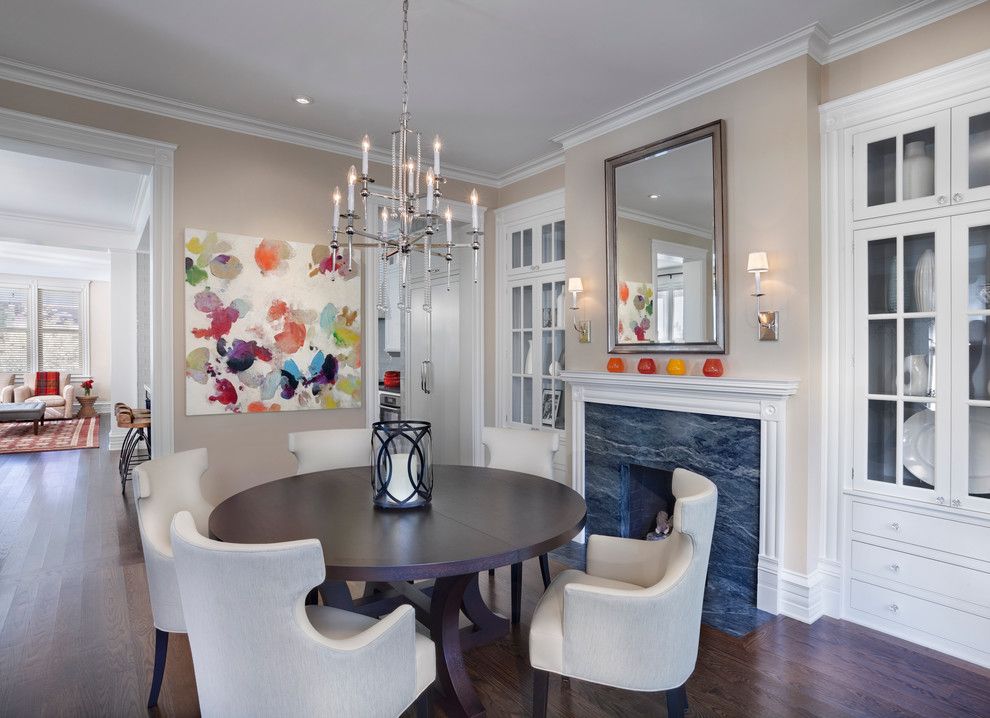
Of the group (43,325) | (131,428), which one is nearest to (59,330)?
(43,325)

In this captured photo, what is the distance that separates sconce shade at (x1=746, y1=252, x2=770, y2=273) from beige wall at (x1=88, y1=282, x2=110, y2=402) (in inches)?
465

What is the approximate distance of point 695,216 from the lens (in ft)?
10.4

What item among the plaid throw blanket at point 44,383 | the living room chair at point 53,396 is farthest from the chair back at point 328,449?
the plaid throw blanket at point 44,383

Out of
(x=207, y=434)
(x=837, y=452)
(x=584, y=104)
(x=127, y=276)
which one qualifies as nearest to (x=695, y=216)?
(x=584, y=104)

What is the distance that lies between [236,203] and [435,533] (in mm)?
2922

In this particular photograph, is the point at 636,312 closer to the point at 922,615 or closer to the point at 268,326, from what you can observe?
the point at 922,615

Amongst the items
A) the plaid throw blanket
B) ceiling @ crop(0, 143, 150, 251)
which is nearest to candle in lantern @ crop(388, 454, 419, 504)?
ceiling @ crop(0, 143, 150, 251)

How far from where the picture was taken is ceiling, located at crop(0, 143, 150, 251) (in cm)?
492

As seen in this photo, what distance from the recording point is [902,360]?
2596 mm

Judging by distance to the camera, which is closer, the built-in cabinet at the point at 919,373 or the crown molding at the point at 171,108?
the built-in cabinet at the point at 919,373

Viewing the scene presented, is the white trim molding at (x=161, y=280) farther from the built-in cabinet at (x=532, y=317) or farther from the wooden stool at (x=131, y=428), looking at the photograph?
the built-in cabinet at (x=532, y=317)

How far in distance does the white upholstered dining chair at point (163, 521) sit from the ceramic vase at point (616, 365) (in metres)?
2.38

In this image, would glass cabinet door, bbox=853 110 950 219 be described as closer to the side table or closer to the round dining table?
the round dining table

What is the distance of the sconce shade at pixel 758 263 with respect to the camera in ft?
9.12
